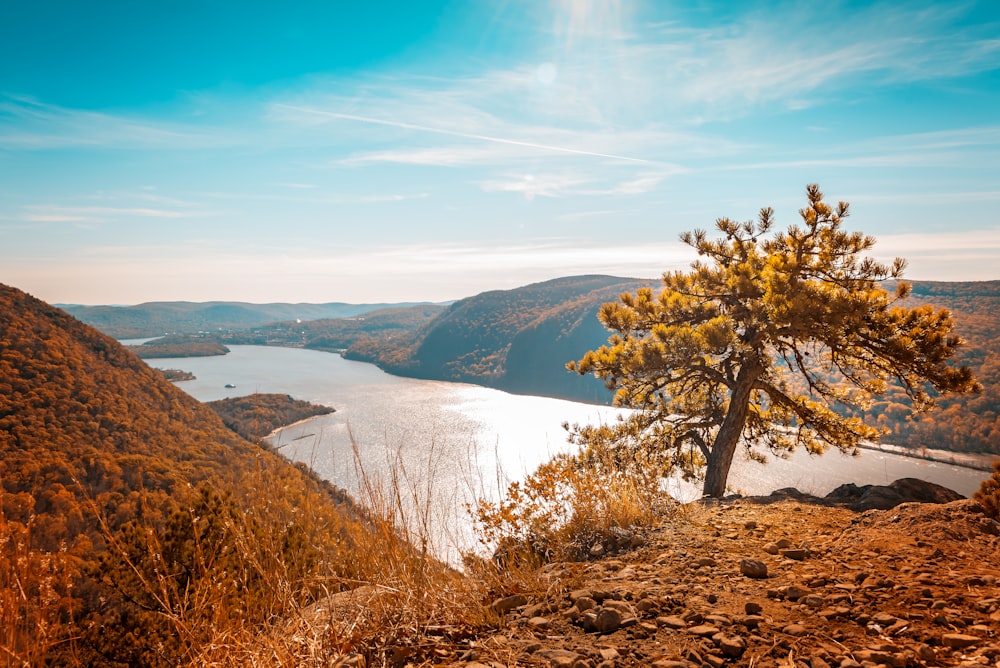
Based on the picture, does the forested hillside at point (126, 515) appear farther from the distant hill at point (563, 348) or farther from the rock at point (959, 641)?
the distant hill at point (563, 348)

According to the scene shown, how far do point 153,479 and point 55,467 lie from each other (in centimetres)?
527

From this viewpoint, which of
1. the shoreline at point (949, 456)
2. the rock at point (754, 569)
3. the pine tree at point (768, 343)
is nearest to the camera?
the rock at point (754, 569)

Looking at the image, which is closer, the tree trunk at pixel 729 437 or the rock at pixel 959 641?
the rock at pixel 959 641

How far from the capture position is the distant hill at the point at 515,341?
4702 inches

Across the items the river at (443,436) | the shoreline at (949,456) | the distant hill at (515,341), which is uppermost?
the distant hill at (515,341)

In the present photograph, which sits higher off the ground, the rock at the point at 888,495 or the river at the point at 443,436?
the rock at the point at 888,495

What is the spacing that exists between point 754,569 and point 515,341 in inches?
5303

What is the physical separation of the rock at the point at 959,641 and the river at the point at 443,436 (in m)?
2.63

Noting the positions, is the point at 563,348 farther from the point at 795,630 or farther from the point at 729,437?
the point at 795,630

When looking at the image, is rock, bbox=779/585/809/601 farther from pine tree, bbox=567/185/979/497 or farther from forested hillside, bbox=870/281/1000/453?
forested hillside, bbox=870/281/1000/453

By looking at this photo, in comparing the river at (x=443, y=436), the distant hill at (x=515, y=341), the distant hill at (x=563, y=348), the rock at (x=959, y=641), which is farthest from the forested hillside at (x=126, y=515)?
the distant hill at (x=515, y=341)

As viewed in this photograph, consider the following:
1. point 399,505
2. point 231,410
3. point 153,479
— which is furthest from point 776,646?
point 231,410

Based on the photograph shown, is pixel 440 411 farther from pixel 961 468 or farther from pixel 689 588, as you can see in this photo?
pixel 689 588

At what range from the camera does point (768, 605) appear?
8.32 feet
